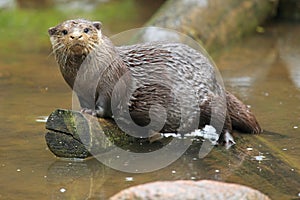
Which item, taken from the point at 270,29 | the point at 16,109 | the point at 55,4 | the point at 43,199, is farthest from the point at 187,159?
the point at 55,4

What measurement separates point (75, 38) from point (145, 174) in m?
0.95

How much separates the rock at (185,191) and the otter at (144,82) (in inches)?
58.8

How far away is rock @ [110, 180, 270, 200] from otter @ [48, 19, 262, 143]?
1.49 metres

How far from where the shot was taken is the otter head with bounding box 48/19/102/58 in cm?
439

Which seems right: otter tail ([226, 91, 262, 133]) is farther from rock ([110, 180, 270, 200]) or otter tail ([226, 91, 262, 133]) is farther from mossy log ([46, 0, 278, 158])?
rock ([110, 180, 270, 200])

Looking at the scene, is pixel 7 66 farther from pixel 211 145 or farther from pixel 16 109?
pixel 211 145

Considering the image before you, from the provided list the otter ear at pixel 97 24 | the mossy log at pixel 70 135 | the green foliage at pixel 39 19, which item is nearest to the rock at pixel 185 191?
the mossy log at pixel 70 135

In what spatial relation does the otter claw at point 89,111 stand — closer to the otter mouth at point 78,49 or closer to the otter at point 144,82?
the otter at point 144,82

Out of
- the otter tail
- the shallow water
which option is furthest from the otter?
the shallow water

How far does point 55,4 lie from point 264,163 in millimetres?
6176

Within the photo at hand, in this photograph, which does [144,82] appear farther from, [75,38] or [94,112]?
[75,38]

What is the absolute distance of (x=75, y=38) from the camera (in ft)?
14.3

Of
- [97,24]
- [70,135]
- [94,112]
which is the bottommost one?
[70,135]

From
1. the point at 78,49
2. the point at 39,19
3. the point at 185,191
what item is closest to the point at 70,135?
the point at 78,49
